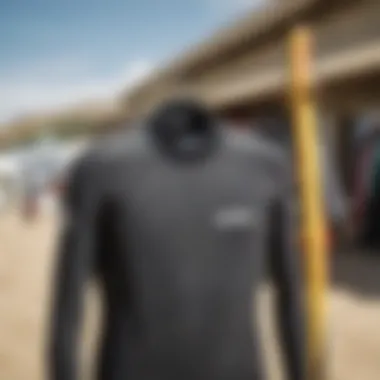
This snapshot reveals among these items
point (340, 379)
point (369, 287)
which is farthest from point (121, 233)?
point (369, 287)

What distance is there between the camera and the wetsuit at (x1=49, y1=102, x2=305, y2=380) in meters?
1.43

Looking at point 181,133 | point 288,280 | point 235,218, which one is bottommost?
point 288,280

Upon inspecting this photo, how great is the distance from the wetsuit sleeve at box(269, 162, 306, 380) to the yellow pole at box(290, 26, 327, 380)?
0.02 meters

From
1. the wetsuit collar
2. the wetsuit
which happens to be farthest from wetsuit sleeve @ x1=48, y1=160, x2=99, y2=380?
the wetsuit collar

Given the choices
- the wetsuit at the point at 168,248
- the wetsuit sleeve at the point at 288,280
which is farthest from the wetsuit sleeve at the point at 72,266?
the wetsuit sleeve at the point at 288,280

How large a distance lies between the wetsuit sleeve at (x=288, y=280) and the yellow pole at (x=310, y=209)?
0.07 ft

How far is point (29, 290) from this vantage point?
6336 mm

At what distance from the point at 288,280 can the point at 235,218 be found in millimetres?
161

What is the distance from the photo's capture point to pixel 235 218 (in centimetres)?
142

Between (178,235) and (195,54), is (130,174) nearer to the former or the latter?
(178,235)

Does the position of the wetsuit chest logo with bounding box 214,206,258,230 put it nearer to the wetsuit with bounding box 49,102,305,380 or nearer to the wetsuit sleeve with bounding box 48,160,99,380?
the wetsuit with bounding box 49,102,305,380

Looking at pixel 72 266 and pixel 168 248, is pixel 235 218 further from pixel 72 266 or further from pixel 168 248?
pixel 72 266

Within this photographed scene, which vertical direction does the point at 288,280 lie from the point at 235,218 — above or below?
below

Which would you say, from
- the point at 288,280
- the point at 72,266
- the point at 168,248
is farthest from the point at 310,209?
the point at 72,266
